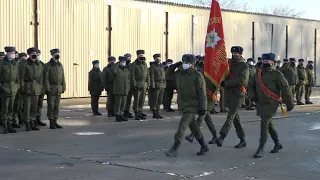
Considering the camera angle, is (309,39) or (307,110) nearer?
(307,110)

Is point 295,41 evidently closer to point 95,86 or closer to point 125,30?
point 125,30

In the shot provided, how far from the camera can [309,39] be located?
4097cm

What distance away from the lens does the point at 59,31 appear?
79.2 ft

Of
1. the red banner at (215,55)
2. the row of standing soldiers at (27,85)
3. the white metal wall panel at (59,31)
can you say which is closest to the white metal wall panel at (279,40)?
the white metal wall panel at (59,31)

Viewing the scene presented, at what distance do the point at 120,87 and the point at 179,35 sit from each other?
Result: 15.7m

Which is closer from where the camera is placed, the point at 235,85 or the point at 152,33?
the point at 235,85

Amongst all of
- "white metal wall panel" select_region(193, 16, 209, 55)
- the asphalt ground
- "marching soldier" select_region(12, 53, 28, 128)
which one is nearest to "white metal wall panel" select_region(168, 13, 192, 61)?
"white metal wall panel" select_region(193, 16, 209, 55)

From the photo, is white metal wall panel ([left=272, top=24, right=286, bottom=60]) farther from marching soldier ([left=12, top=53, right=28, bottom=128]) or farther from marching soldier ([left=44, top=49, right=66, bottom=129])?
marching soldier ([left=12, top=53, right=28, bottom=128])

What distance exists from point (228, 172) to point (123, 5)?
20.0 metres

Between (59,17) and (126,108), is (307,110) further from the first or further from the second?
(59,17)

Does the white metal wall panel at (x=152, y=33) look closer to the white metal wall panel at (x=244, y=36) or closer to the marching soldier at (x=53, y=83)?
the white metal wall panel at (x=244, y=36)

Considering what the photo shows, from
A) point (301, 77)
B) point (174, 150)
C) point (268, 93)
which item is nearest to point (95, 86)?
point (174, 150)

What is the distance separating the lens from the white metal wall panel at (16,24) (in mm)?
21875

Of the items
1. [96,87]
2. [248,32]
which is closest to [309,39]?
[248,32]
